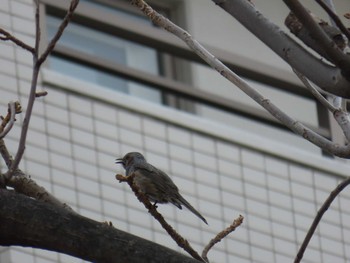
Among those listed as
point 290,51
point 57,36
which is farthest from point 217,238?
point 57,36

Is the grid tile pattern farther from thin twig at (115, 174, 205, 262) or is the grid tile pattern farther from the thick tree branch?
the thick tree branch

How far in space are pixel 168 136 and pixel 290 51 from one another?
23.4 feet

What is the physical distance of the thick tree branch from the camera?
390cm

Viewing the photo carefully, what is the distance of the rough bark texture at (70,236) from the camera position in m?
4.02

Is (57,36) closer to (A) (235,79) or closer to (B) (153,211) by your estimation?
(B) (153,211)

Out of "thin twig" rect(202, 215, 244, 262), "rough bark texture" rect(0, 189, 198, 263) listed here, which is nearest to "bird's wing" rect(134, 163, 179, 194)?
"thin twig" rect(202, 215, 244, 262)

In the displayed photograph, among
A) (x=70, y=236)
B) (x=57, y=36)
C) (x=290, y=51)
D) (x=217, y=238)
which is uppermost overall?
(x=57, y=36)

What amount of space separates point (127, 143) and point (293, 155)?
5.88 feet

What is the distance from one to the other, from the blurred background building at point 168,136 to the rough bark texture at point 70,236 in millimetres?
5901

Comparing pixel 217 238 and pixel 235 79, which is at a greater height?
pixel 235 79

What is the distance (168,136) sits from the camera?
1120 centimetres

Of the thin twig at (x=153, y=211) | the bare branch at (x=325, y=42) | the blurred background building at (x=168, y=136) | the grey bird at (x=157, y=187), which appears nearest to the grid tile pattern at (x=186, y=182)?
the blurred background building at (x=168, y=136)

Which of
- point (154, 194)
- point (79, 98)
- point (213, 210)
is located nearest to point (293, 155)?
point (213, 210)

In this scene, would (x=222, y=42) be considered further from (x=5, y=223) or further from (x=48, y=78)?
(x=5, y=223)
